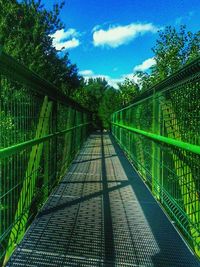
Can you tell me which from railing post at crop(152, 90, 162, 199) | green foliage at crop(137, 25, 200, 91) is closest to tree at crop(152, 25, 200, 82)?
green foliage at crop(137, 25, 200, 91)

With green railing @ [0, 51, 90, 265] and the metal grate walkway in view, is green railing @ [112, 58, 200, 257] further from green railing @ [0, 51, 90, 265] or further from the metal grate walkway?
green railing @ [0, 51, 90, 265]

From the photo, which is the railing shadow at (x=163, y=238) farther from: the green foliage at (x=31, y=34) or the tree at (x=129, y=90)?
the tree at (x=129, y=90)

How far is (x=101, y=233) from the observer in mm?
3578

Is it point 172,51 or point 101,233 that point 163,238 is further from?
point 172,51

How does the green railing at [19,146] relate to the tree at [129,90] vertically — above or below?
below

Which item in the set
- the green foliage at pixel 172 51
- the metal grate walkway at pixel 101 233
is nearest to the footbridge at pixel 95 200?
the metal grate walkway at pixel 101 233

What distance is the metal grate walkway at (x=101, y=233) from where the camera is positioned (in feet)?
9.79

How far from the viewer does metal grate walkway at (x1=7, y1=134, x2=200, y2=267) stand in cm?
298

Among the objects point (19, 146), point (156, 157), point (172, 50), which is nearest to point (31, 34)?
point (172, 50)

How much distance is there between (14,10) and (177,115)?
21.5 metres

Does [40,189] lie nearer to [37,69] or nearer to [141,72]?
[37,69]

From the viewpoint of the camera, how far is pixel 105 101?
40.6 meters

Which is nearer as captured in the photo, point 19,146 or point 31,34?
point 19,146

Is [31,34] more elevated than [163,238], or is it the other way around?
[31,34]
